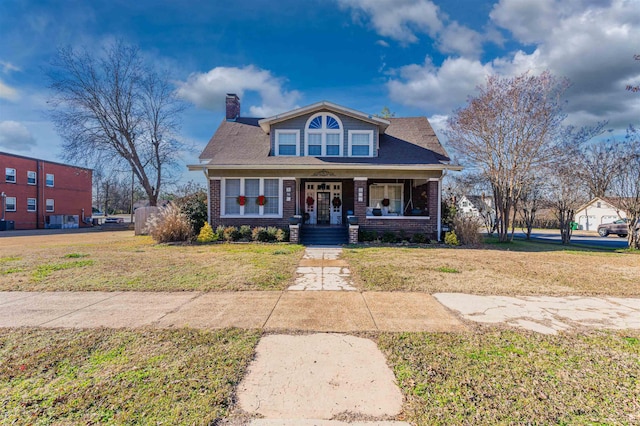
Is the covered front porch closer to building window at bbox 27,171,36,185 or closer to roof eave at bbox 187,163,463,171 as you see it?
roof eave at bbox 187,163,463,171

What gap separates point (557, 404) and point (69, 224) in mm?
41468

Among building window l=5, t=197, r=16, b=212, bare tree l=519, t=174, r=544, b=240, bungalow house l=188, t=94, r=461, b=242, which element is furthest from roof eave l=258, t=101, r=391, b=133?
building window l=5, t=197, r=16, b=212

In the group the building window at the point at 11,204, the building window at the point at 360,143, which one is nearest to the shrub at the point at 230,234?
the building window at the point at 360,143

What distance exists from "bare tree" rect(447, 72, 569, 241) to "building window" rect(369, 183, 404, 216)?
413 centimetres

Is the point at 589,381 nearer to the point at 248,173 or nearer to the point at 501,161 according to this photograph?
the point at 248,173

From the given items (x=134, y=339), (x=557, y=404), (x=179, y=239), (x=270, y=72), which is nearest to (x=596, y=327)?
(x=557, y=404)

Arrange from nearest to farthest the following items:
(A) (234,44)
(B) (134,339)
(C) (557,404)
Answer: (C) (557,404) → (B) (134,339) → (A) (234,44)

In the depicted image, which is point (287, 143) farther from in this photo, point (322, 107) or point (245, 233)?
point (245, 233)

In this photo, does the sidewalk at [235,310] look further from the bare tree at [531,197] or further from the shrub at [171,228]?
the bare tree at [531,197]

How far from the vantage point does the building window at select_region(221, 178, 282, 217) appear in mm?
14352

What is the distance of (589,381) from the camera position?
2764mm

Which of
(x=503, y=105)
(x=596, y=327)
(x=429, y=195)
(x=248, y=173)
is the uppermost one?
(x=503, y=105)

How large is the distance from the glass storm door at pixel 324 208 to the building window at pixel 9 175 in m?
30.8

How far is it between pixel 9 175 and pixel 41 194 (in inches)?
124
